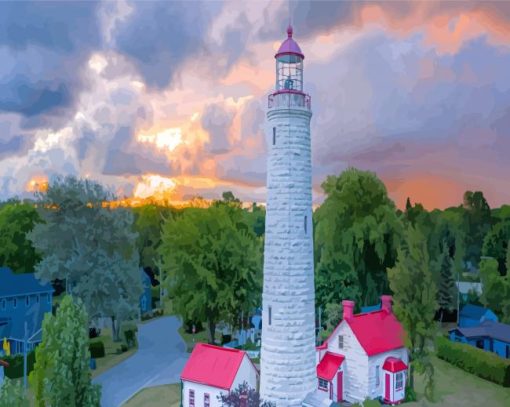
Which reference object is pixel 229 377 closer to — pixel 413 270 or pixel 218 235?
pixel 413 270

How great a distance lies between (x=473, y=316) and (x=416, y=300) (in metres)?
18.8

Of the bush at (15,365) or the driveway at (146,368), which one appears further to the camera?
the bush at (15,365)

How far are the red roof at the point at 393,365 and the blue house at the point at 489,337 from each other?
35.8 feet

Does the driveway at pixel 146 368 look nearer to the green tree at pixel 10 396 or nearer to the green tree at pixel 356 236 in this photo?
the green tree at pixel 10 396

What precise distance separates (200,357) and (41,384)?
7.10 metres

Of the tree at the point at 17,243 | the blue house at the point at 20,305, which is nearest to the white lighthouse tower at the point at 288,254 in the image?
the blue house at the point at 20,305

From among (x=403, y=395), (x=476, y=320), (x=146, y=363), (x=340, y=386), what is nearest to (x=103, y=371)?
(x=146, y=363)

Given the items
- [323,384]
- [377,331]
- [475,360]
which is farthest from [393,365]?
[475,360]

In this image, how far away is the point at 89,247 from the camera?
34844mm

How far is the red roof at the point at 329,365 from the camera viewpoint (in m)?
23.6

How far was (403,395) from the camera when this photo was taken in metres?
24.2

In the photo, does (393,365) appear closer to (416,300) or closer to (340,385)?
(340,385)

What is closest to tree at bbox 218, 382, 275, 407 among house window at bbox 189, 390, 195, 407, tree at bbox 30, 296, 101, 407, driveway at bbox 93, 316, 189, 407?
house window at bbox 189, 390, 195, 407

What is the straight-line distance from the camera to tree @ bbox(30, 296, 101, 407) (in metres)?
17.5
